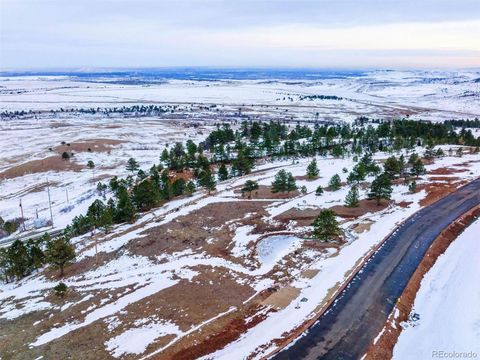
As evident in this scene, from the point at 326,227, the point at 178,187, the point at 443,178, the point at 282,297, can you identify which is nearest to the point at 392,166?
the point at 443,178

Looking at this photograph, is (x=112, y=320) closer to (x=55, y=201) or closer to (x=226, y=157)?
(x=55, y=201)

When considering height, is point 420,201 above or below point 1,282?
above

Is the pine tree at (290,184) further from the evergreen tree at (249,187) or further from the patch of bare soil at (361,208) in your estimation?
the patch of bare soil at (361,208)

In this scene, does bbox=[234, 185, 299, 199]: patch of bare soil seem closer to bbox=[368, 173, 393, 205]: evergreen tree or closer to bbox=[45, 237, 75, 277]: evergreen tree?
bbox=[368, 173, 393, 205]: evergreen tree

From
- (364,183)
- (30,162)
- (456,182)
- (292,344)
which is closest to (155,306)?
(292,344)

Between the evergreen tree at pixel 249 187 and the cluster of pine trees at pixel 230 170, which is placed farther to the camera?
the evergreen tree at pixel 249 187

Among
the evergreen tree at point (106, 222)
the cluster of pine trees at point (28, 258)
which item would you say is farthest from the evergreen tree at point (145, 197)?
the cluster of pine trees at point (28, 258)
